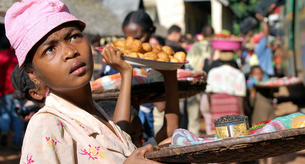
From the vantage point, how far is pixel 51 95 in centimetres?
156

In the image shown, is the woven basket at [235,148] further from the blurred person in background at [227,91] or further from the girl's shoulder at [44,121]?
the blurred person in background at [227,91]

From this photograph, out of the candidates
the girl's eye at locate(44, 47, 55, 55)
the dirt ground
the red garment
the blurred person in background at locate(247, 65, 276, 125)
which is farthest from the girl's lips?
the red garment

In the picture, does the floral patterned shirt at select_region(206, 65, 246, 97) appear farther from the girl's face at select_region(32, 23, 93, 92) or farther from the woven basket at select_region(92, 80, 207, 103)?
the girl's face at select_region(32, 23, 93, 92)

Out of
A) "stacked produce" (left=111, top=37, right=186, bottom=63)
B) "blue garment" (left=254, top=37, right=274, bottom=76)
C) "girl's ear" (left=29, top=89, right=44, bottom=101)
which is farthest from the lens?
"blue garment" (left=254, top=37, right=274, bottom=76)

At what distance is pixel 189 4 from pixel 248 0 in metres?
8.70

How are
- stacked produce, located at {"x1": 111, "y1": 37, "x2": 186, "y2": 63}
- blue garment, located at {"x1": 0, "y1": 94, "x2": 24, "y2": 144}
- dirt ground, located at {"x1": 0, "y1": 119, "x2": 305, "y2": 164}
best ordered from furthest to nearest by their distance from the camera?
blue garment, located at {"x1": 0, "y1": 94, "x2": 24, "y2": 144} → dirt ground, located at {"x1": 0, "y1": 119, "x2": 305, "y2": 164} → stacked produce, located at {"x1": 111, "y1": 37, "x2": 186, "y2": 63}

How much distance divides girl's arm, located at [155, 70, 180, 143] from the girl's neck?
66cm

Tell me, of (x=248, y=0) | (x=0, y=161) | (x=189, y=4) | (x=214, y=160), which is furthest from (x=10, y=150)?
(x=248, y=0)

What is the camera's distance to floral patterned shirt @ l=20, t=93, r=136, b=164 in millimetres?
1241

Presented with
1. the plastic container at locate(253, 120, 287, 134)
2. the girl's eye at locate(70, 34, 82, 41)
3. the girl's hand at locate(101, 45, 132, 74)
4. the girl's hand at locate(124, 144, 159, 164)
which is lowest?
the girl's hand at locate(124, 144, 159, 164)

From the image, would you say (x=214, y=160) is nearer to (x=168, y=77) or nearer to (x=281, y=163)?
(x=168, y=77)

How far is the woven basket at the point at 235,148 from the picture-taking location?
3.81 ft

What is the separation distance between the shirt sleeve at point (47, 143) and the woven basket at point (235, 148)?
334 mm

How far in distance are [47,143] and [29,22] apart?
1.84 ft
